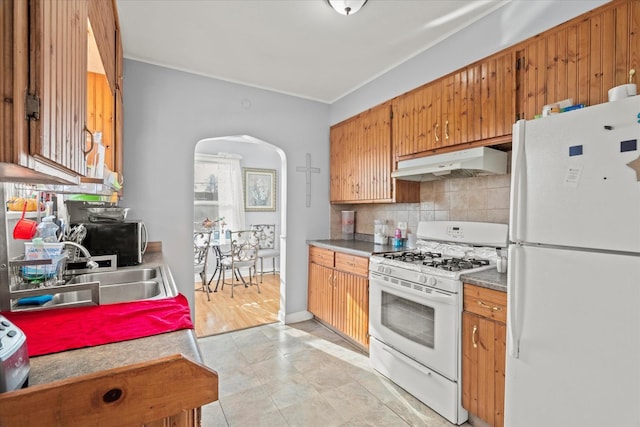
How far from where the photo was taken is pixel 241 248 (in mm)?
4871

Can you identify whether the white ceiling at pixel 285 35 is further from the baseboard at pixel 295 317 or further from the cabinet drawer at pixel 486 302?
the baseboard at pixel 295 317

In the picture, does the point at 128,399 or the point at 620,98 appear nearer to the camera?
the point at 128,399

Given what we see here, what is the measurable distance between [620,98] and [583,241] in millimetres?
604

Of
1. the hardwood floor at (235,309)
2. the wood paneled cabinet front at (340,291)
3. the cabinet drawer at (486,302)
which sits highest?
the cabinet drawer at (486,302)

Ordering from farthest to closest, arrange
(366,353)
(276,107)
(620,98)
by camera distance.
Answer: (276,107) < (366,353) < (620,98)

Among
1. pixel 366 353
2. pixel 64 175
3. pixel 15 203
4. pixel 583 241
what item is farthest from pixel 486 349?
pixel 15 203

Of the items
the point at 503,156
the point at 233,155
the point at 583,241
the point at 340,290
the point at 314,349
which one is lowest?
the point at 314,349

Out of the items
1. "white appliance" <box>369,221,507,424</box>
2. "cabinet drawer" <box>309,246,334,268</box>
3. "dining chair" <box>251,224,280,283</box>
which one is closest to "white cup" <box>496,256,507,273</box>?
"white appliance" <box>369,221,507,424</box>

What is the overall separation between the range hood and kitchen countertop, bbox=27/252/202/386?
6.55 ft

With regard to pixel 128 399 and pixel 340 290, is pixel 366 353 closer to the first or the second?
pixel 340 290

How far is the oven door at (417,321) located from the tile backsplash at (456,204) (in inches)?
32.2

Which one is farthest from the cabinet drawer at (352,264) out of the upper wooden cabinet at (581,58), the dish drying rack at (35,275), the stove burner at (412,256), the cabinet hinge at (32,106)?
the cabinet hinge at (32,106)

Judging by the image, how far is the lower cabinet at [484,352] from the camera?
170 cm

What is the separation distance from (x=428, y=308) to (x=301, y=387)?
1120 mm
